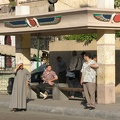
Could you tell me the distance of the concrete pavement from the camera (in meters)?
15.3

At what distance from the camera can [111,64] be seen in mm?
17531

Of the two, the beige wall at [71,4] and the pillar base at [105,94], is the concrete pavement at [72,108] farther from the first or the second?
the beige wall at [71,4]

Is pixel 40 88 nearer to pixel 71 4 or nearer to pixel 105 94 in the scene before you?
pixel 105 94

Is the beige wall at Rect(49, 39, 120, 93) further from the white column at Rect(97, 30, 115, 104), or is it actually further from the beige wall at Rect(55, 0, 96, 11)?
the beige wall at Rect(55, 0, 96, 11)

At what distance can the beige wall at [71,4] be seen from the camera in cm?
4475

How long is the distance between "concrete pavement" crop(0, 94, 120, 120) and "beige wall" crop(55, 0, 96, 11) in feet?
84.4

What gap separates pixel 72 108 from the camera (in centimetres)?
1645

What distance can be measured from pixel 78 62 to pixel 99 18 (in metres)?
3.73

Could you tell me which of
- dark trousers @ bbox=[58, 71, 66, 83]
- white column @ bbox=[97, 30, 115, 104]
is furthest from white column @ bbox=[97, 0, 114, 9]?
dark trousers @ bbox=[58, 71, 66, 83]

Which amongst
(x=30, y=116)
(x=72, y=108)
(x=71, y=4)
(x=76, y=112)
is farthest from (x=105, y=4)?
(x=71, y=4)

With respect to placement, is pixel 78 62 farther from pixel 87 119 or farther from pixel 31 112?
pixel 87 119

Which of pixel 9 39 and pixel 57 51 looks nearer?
pixel 57 51

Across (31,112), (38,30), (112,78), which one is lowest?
(31,112)

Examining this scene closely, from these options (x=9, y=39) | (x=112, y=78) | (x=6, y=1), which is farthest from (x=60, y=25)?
(x=6, y=1)
